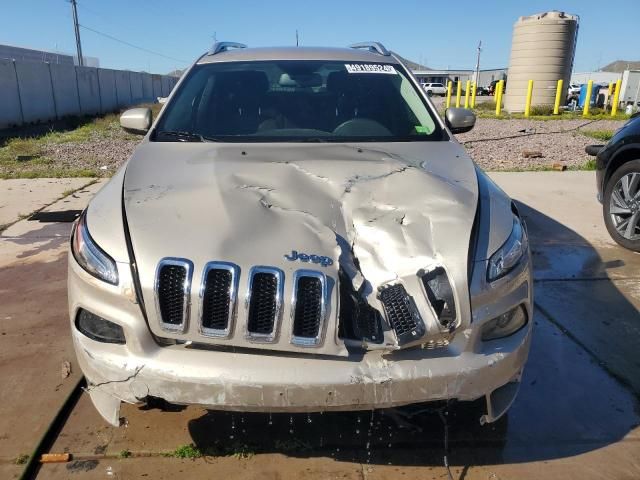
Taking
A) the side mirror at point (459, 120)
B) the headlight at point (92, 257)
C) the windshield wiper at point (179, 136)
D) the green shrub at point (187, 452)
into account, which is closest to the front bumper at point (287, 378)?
the headlight at point (92, 257)

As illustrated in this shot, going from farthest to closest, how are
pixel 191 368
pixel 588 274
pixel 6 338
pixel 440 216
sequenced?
pixel 588 274, pixel 6 338, pixel 440 216, pixel 191 368

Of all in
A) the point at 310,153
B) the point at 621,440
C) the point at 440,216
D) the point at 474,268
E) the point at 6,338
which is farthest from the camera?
the point at 6,338

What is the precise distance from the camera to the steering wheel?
335 cm

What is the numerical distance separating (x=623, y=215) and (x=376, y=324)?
397 cm

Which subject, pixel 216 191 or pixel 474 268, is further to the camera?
pixel 216 191

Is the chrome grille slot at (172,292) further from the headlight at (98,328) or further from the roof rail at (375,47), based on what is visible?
the roof rail at (375,47)

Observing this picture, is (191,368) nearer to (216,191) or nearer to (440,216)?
(216,191)

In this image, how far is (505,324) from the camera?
7.17 ft

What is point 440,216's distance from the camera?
7.58 ft

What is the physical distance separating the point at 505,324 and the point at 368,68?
2.29m

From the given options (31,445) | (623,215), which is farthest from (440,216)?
(623,215)

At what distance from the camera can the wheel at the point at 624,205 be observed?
15.7 ft

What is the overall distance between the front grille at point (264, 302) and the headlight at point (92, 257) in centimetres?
55

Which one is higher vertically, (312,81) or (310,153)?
(312,81)
